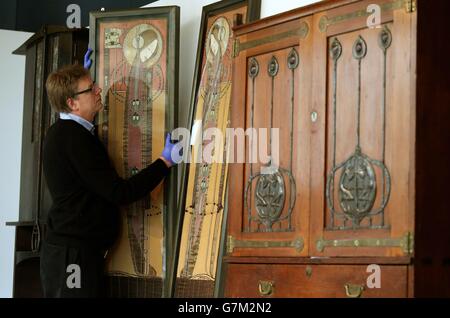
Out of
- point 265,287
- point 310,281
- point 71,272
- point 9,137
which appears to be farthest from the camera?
point 9,137

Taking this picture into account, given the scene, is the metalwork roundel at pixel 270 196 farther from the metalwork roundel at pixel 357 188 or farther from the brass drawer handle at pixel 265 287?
the metalwork roundel at pixel 357 188

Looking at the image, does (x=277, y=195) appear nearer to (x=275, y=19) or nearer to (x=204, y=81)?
(x=275, y=19)

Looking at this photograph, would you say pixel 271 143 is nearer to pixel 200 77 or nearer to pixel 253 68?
pixel 253 68

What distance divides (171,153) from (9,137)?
2.58 metres

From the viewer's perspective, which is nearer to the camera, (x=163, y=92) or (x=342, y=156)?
(x=342, y=156)

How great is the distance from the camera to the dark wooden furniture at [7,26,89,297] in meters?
6.09

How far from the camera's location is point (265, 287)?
13.7 feet

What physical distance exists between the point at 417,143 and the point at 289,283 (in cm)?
90

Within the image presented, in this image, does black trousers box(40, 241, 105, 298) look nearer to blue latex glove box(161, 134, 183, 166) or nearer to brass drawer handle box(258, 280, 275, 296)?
blue latex glove box(161, 134, 183, 166)

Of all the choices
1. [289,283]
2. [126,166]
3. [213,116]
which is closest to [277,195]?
[289,283]

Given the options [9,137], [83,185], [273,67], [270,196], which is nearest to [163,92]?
[83,185]

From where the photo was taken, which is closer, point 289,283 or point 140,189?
point 289,283

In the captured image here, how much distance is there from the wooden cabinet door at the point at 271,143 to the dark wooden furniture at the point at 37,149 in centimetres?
198

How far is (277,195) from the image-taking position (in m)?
4.16
